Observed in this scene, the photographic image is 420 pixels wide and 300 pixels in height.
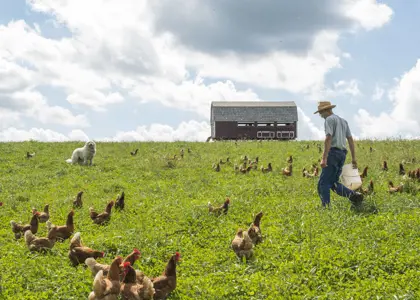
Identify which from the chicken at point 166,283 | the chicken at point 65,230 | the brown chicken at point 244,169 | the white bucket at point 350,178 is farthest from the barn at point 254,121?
the chicken at point 166,283

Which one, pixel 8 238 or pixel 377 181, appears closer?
pixel 8 238

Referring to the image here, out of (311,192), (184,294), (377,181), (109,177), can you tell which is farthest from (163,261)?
(109,177)

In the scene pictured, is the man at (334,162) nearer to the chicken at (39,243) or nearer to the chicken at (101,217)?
the chicken at (101,217)

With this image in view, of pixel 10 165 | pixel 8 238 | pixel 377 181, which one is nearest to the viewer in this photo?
pixel 8 238

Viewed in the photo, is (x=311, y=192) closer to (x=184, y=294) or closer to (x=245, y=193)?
(x=245, y=193)

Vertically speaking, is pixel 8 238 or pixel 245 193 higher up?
pixel 245 193

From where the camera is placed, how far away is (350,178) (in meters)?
10.9

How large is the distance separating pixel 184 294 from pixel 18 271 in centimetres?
329

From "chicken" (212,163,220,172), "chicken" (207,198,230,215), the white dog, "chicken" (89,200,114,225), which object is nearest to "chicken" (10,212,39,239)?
"chicken" (89,200,114,225)

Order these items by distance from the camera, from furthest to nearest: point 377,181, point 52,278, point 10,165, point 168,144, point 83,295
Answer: point 168,144 < point 10,165 < point 377,181 < point 52,278 < point 83,295

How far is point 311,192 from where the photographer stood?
1276cm

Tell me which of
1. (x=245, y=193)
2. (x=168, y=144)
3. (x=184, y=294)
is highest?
(x=168, y=144)

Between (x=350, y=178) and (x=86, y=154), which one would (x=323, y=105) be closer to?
(x=350, y=178)

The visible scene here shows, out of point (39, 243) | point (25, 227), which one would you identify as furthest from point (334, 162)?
point (25, 227)
